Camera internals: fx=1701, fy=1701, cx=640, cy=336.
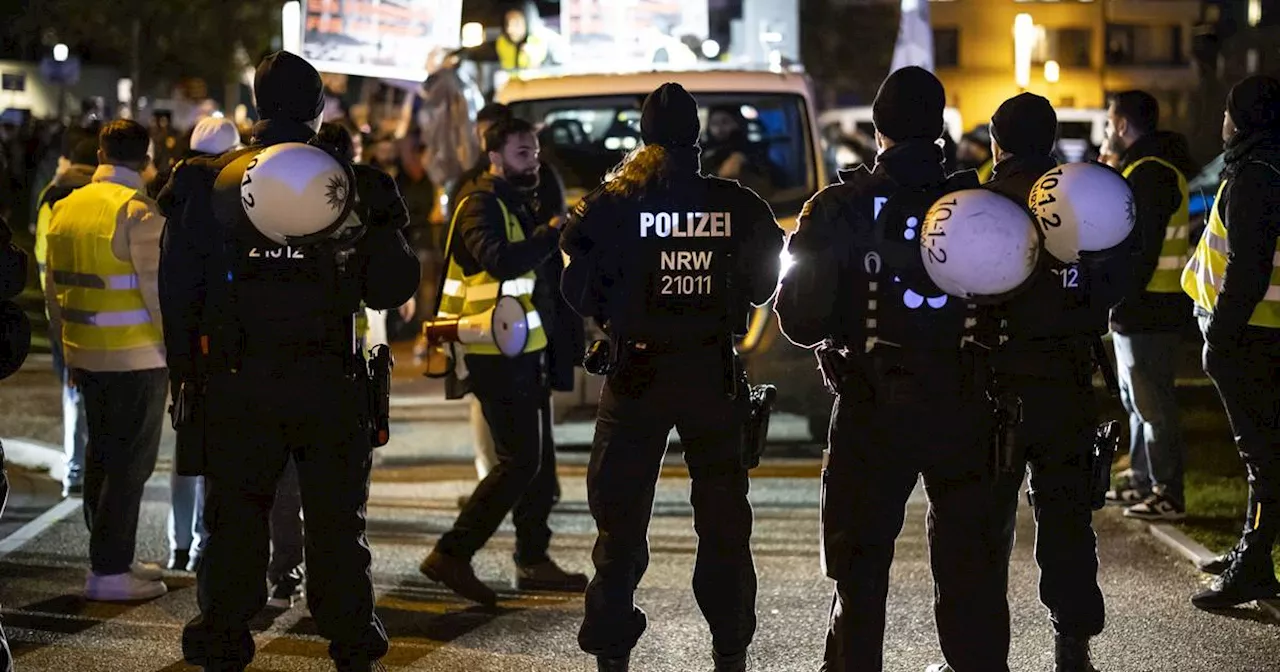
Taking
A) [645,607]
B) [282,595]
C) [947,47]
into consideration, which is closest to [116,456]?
[282,595]

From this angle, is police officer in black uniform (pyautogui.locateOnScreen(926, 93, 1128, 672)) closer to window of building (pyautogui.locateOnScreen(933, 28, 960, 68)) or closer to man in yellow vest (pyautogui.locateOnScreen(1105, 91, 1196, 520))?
man in yellow vest (pyautogui.locateOnScreen(1105, 91, 1196, 520))

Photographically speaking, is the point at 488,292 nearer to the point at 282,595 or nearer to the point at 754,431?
the point at 282,595

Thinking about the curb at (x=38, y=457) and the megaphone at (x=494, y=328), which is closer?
the megaphone at (x=494, y=328)

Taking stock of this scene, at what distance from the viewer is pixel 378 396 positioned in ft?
17.5

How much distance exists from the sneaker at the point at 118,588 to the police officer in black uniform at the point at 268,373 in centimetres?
170

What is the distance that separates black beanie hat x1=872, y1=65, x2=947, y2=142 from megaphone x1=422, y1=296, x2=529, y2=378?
219 cm

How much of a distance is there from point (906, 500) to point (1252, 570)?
2.27 meters

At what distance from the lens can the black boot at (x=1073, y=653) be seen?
18.1 feet

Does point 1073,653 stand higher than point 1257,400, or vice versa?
point 1257,400

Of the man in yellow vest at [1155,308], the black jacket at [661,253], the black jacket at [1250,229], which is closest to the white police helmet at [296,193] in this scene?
the black jacket at [661,253]

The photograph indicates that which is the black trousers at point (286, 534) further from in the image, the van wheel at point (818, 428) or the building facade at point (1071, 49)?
the building facade at point (1071, 49)

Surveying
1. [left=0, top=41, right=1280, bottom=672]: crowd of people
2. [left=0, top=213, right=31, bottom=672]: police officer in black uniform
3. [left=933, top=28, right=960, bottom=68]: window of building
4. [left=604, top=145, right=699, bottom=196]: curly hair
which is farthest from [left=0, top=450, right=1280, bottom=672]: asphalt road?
[left=933, top=28, right=960, bottom=68]: window of building

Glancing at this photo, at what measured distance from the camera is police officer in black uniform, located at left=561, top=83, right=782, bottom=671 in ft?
17.3

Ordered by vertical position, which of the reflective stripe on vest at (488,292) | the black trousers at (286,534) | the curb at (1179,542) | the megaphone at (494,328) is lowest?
the curb at (1179,542)
